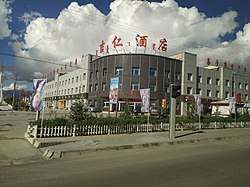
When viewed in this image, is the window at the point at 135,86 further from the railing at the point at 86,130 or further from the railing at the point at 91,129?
the railing at the point at 86,130

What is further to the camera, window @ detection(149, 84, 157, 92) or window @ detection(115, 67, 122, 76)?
window @ detection(115, 67, 122, 76)

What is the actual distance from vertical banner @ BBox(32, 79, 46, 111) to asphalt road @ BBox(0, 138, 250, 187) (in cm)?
484

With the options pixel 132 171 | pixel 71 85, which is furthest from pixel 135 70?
pixel 132 171

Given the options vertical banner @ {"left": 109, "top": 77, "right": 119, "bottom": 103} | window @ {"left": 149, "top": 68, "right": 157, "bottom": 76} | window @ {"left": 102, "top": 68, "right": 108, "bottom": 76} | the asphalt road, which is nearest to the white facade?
window @ {"left": 102, "top": 68, "right": 108, "bottom": 76}

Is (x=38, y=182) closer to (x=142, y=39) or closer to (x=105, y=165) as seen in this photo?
(x=105, y=165)

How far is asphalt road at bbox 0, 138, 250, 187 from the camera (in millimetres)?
5277

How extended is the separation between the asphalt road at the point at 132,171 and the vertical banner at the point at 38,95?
4.84 meters

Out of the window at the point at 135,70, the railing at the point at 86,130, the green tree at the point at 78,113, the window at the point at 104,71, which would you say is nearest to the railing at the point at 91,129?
the railing at the point at 86,130

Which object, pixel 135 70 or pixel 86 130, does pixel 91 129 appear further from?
pixel 135 70

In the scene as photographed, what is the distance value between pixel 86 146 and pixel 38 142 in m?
2.17

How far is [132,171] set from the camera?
20.5 ft

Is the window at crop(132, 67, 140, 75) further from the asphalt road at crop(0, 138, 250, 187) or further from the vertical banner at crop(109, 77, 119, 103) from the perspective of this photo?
the asphalt road at crop(0, 138, 250, 187)

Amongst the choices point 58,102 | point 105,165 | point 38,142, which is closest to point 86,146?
point 38,142

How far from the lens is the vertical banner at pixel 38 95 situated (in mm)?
11789
